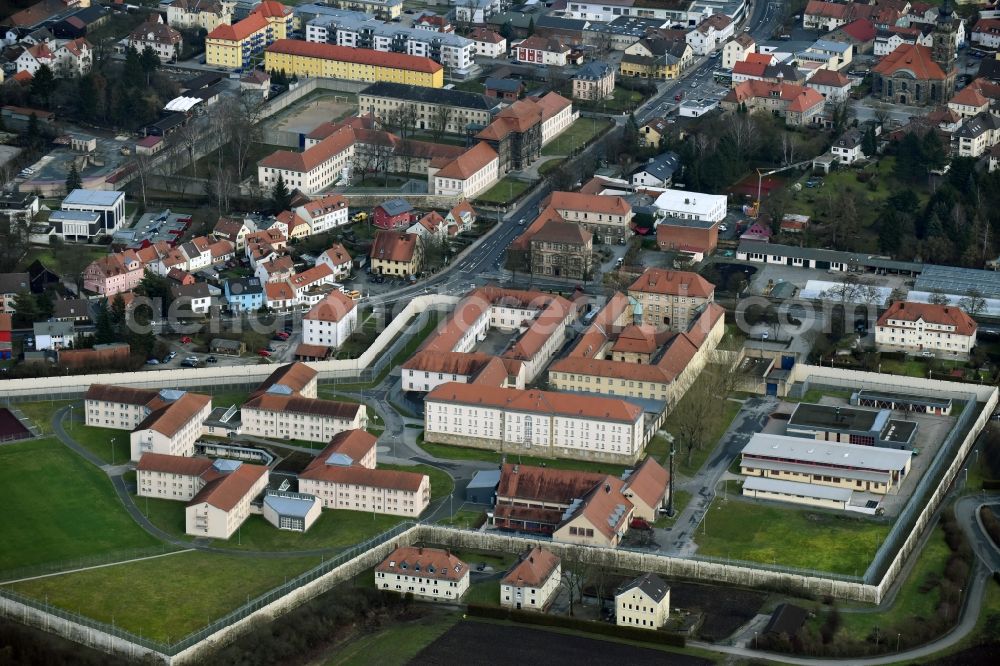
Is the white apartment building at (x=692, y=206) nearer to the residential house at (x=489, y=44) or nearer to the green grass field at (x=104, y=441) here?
the residential house at (x=489, y=44)

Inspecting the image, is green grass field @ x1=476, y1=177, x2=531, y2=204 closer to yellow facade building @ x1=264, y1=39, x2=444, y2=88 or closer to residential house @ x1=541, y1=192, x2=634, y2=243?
residential house @ x1=541, y1=192, x2=634, y2=243

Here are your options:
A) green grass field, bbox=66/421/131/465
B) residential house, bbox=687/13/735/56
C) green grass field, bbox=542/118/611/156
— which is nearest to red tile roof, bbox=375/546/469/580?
green grass field, bbox=66/421/131/465

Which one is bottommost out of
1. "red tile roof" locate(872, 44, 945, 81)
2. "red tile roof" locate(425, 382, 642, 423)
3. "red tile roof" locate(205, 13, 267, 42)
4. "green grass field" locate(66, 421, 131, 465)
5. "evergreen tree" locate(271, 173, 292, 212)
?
"green grass field" locate(66, 421, 131, 465)

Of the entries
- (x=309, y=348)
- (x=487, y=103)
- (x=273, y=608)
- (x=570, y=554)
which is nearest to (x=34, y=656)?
(x=273, y=608)

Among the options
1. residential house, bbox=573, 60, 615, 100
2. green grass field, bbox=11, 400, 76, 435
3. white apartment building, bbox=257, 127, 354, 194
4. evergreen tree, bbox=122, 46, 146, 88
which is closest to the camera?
green grass field, bbox=11, 400, 76, 435

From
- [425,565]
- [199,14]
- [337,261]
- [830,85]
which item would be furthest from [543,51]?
[425,565]

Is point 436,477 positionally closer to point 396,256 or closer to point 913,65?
point 396,256
